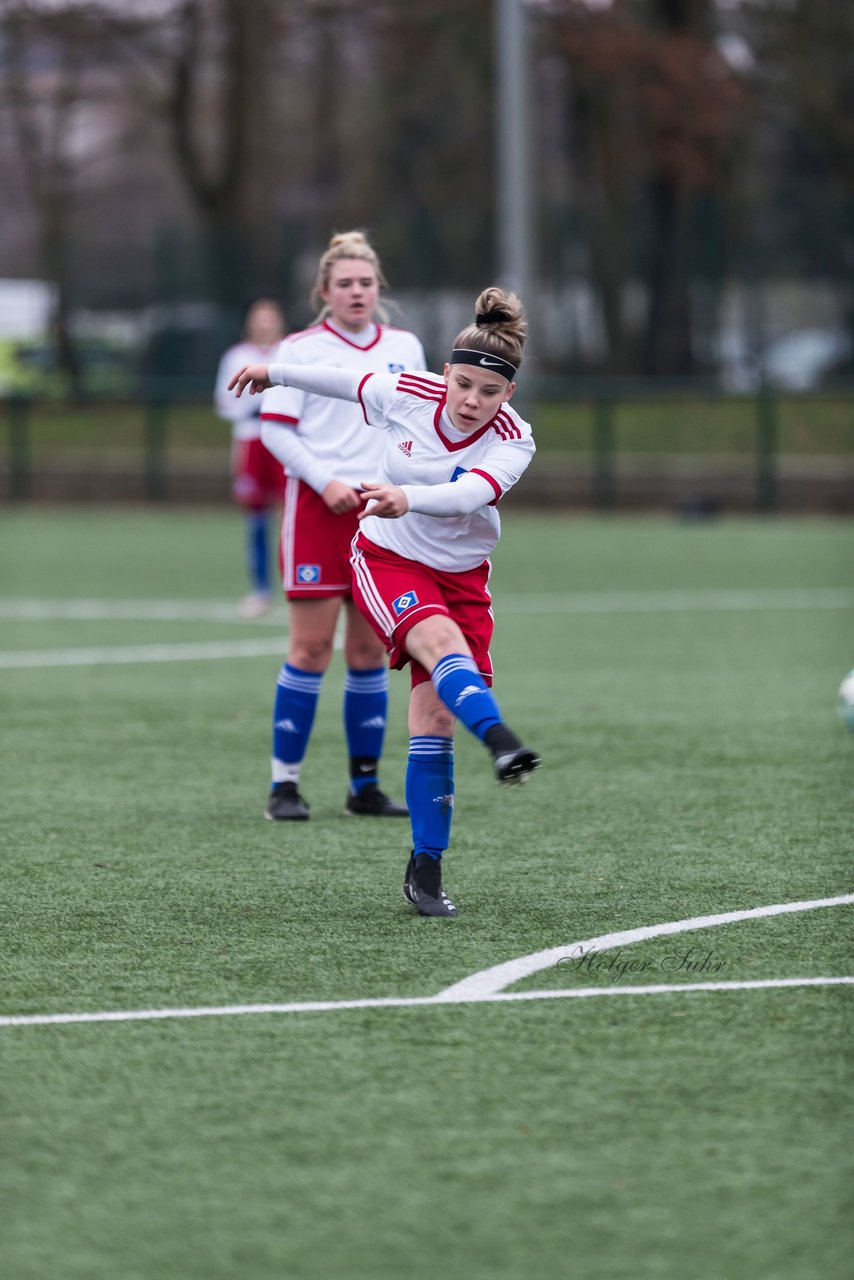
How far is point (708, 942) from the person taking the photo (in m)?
5.54

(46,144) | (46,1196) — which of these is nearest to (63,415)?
(46,144)

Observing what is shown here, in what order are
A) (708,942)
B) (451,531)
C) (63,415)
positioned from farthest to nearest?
(63,415), (451,531), (708,942)

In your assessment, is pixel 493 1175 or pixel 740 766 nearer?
pixel 493 1175

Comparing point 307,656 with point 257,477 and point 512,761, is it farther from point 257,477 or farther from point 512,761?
point 257,477

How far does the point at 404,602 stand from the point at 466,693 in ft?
1.37

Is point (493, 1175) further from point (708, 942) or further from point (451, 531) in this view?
point (451, 531)

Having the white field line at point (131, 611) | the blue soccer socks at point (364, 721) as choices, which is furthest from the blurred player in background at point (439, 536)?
the white field line at point (131, 611)

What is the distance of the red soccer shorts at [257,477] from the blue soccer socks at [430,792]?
9323 millimetres

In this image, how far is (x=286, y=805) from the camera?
24.6ft

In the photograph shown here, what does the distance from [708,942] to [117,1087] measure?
1.87 m

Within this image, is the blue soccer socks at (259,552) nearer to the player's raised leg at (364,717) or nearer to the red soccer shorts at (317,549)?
the player's raised leg at (364,717)

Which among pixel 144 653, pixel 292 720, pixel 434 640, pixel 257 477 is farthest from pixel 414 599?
pixel 257 477

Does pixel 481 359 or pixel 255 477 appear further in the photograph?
pixel 255 477

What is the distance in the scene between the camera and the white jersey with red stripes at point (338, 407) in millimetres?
7355
